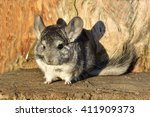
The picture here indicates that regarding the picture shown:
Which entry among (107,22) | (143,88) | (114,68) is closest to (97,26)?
(107,22)

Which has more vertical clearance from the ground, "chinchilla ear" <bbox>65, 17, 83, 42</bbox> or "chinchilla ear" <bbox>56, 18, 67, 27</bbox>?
"chinchilla ear" <bbox>65, 17, 83, 42</bbox>

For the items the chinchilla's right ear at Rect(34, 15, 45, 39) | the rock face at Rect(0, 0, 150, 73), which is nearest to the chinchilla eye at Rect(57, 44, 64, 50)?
the chinchilla's right ear at Rect(34, 15, 45, 39)

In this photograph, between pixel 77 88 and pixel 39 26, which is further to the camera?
pixel 39 26

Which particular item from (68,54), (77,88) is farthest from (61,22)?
(77,88)

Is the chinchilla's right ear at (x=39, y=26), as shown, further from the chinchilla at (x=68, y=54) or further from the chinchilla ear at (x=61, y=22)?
the chinchilla ear at (x=61, y=22)

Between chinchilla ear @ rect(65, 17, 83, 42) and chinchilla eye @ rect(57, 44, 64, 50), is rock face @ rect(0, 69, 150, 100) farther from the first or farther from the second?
chinchilla ear @ rect(65, 17, 83, 42)

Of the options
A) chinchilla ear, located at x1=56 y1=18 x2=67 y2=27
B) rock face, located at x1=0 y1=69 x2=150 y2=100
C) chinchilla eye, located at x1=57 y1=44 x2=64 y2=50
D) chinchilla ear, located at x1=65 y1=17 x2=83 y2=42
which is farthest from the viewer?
chinchilla ear, located at x1=56 y1=18 x2=67 y2=27

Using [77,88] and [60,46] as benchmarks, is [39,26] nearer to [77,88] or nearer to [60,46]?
[60,46]
